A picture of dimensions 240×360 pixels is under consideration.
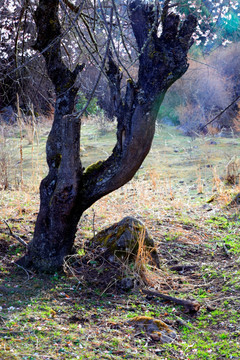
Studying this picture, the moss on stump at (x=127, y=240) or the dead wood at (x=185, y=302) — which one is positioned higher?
the moss on stump at (x=127, y=240)

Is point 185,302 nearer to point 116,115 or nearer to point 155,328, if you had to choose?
point 155,328

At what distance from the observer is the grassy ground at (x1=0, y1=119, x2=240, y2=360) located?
2.62m

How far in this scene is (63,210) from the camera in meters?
3.79

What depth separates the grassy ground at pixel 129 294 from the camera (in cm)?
262

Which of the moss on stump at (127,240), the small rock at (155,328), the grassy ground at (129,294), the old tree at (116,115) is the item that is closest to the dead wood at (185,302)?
the grassy ground at (129,294)

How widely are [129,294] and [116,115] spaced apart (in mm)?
1632

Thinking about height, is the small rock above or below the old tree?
below

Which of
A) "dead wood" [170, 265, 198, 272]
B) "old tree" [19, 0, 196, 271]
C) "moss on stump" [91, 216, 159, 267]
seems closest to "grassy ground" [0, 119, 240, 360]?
"dead wood" [170, 265, 198, 272]

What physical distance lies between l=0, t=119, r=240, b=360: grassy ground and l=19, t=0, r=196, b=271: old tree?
35 cm

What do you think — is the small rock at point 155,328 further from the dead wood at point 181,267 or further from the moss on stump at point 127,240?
the dead wood at point 181,267

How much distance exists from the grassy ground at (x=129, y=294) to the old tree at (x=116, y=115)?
0.35 meters

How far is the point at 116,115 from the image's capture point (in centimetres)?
369

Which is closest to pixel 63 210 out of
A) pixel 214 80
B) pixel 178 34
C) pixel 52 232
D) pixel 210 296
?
pixel 52 232

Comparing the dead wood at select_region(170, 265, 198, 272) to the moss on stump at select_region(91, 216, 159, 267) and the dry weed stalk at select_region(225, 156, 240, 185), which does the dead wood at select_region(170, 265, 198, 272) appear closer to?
the moss on stump at select_region(91, 216, 159, 267)
